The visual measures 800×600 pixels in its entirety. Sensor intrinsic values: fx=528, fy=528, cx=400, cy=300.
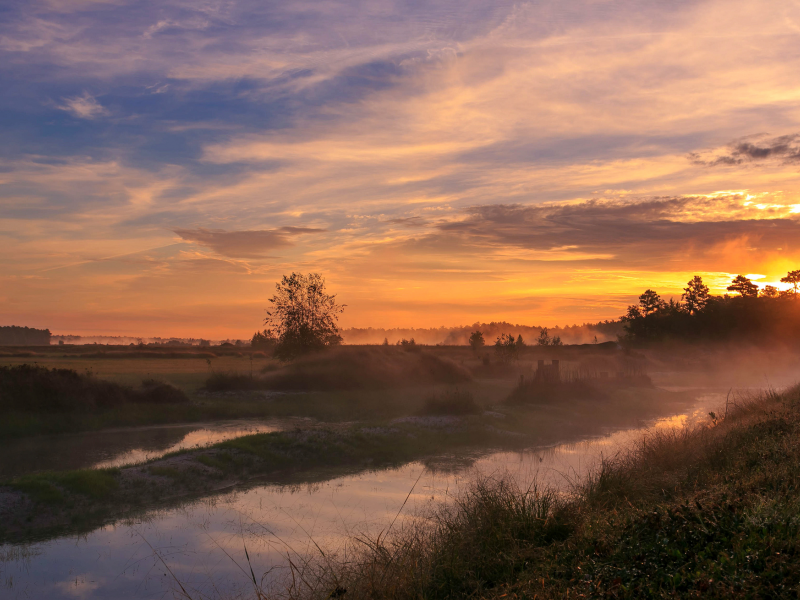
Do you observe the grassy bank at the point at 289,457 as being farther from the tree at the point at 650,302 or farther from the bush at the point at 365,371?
the tree at the point at 650,302

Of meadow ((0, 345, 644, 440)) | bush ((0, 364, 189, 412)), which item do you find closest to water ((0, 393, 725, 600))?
meadow ((0, 345, 644, 440))

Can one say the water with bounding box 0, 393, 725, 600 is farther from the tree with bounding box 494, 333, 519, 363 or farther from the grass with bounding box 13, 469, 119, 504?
the tree with bounding box 494, 333, 519, 363

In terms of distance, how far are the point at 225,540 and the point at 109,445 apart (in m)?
13.1

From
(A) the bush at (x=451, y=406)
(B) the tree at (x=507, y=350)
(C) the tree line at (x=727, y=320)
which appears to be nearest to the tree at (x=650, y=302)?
(C) the tree line at (x=727, y=320)

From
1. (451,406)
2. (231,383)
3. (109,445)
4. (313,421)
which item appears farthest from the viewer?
(231,383)

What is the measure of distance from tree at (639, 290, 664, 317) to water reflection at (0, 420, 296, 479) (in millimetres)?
77750

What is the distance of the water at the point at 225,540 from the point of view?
9.21 metres

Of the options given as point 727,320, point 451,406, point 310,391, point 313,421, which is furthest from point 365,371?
point 727,320

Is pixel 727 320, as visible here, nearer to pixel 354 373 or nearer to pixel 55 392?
pixel 354 373

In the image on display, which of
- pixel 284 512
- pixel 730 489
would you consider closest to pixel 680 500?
pixel 730 489

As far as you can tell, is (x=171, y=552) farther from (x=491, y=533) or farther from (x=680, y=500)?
(x=680, y=500)

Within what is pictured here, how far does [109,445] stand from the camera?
21359 millimetres

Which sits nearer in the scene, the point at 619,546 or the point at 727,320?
the point at 619,546

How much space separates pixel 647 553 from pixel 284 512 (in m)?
9.23
